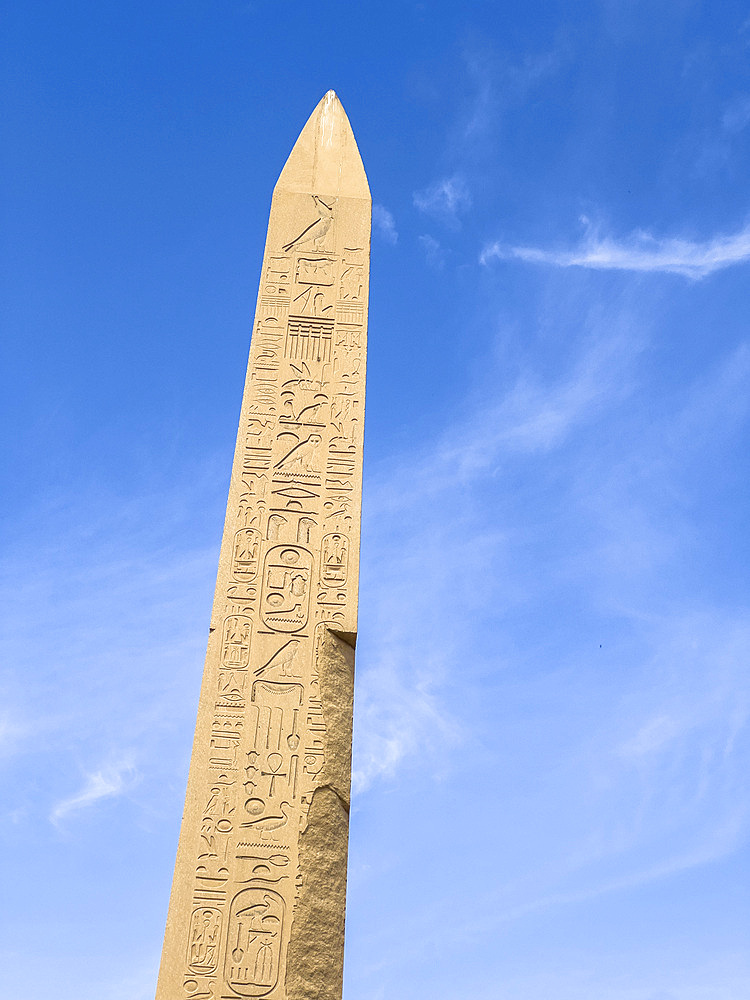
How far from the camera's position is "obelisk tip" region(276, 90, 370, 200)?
5676 millimetres

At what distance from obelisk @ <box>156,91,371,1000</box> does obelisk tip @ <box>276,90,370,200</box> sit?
0.96 ft

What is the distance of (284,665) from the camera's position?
4402mm

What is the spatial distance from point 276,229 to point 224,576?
182cm

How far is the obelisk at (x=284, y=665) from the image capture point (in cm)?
401

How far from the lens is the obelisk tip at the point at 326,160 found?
568 cm

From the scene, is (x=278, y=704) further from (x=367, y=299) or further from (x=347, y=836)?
(x=367, y=299)

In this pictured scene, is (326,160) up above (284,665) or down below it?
above

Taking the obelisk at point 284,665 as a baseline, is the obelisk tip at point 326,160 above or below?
above

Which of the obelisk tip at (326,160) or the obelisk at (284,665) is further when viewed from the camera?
the obelisk tip at (326,160)

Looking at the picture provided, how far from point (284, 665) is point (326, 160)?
2.76m

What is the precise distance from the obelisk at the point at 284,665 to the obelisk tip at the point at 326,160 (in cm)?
29

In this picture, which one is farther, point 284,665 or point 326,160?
point 326,160

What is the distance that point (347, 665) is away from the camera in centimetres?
450

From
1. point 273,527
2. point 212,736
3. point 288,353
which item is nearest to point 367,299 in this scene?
point 288,353
